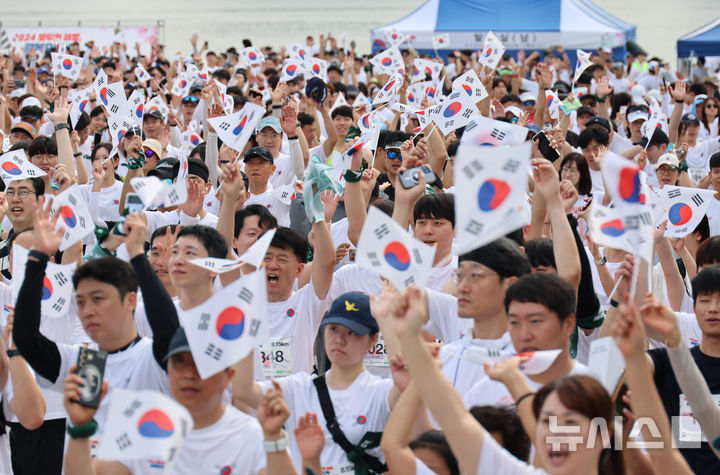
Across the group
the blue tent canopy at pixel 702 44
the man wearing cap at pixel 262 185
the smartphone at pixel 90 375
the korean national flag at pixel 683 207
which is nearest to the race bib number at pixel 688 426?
the korean national flag at pixel 683 207

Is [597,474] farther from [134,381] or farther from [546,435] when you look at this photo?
[134,381]

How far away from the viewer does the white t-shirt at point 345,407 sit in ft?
10.7

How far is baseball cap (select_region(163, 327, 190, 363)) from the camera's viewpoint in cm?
292

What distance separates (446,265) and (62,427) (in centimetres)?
187

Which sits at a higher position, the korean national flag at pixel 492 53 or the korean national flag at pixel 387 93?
the korean national flag at pixel 492 53

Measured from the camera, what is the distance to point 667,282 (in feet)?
14.5

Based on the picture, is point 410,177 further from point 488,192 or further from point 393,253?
point 488,192

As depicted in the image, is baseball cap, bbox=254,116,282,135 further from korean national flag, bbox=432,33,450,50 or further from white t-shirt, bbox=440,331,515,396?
korean national flag, bbox=432,33,450,50

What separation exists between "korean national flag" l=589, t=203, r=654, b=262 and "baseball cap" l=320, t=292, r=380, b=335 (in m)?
0.98

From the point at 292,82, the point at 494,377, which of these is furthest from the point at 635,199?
the point at 292,82

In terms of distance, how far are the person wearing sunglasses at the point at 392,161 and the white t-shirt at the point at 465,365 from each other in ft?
9.63

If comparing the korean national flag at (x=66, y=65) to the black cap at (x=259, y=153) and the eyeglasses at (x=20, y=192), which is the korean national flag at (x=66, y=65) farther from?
the eyeglasses at (x=20, y=192)

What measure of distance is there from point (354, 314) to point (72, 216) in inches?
51.0

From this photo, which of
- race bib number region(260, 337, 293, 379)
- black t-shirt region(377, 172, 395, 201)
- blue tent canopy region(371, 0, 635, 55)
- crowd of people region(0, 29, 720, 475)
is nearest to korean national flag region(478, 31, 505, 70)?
black t-shirt region(377, 172, 395, 201)
